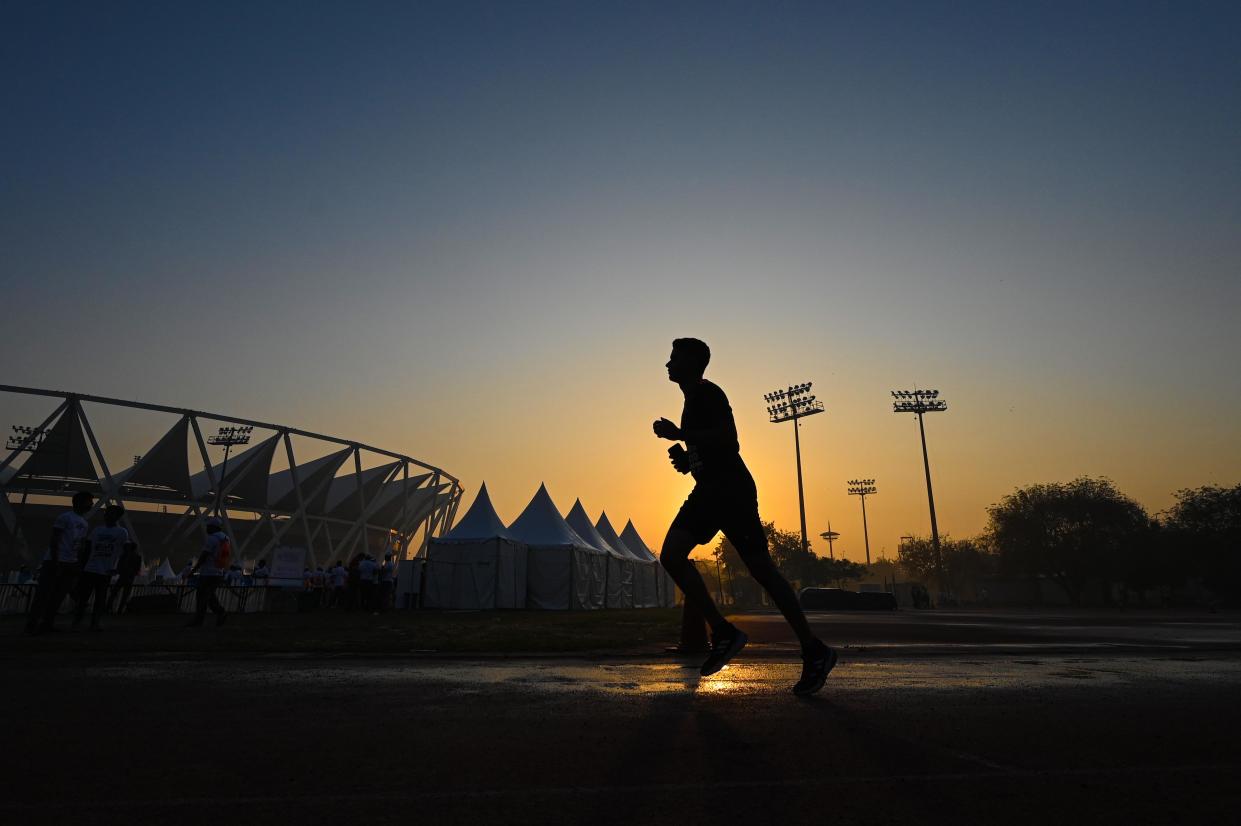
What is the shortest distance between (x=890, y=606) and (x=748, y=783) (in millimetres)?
38941

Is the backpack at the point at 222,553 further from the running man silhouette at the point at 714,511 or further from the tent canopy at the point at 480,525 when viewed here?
the tent canopy at the point at 480,525

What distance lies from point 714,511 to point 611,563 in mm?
30168

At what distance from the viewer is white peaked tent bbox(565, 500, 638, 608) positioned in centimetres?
3294

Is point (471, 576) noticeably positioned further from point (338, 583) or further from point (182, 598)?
point (182, 598)

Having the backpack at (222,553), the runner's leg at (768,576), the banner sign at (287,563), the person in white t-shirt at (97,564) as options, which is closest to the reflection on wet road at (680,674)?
the runner's leg at (768,576)

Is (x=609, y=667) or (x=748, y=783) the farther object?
(x=609, y=667)

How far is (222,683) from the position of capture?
358 centimetres

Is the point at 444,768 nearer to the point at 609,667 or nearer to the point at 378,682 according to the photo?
the point at 378,682

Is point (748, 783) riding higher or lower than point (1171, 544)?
lower

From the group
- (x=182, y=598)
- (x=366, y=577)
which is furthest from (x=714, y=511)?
(x=366, y=577)

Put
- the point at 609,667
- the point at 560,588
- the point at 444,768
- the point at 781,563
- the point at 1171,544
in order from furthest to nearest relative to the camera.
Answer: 1. the point at 781,563
2. the point at 1171,544
3. the point at 560,588
4. the point at 609,667
5. the point at 444,768

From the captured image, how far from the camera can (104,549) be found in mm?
10148

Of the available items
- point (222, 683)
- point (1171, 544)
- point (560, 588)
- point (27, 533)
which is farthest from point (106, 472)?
point (1171, 544)

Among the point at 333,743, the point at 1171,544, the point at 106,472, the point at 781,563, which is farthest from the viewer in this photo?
the point at 781,563
